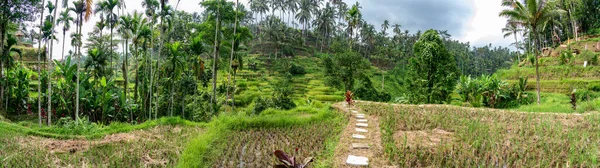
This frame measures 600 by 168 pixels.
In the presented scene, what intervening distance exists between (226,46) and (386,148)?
1690 cm

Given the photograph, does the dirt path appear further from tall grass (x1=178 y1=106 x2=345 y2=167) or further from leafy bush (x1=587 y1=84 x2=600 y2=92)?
leafy bush (x1=587 y1=84 x2=600 y2=92)

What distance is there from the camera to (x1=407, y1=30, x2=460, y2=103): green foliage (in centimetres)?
1614

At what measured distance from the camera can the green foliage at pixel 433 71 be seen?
16.1 meters

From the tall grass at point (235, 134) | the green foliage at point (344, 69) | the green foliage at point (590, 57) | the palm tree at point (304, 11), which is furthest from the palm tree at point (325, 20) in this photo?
the tall grass at point (235, 134)

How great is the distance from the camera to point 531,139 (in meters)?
5.17


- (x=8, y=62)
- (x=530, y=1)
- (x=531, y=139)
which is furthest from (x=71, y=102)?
(x=530, y=1)

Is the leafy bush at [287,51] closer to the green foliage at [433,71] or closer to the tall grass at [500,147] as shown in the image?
the green foliage at [433,71]

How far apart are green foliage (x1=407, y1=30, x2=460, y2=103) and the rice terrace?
0.21 feet

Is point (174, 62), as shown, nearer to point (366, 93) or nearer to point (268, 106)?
point (268, 106)

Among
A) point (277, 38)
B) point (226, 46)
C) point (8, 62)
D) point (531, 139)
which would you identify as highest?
point (277, 38)

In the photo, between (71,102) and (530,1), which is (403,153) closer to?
(530,1)

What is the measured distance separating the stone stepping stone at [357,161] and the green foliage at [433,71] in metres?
13.4

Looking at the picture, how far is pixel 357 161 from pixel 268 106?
1363 cm

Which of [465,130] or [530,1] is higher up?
[530,1]
